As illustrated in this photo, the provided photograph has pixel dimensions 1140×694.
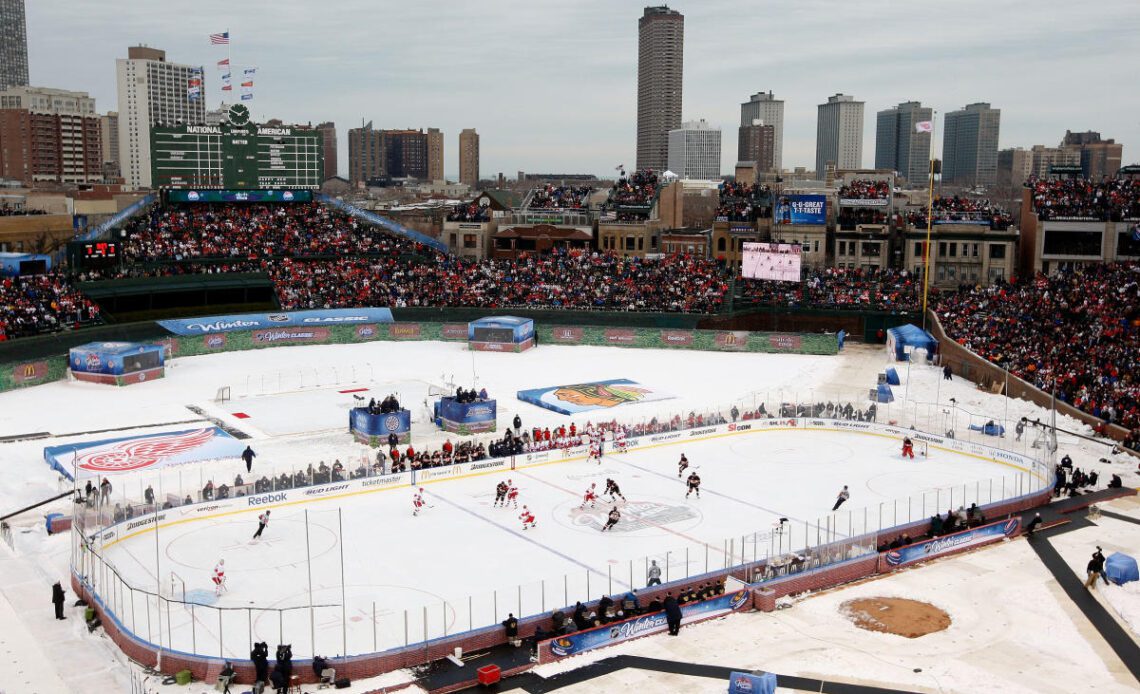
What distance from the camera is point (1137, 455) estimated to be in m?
41.9

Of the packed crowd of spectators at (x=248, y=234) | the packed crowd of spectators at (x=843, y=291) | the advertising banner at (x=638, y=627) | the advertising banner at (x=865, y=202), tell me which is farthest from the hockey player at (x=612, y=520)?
the advertising banner at (x=865, y=202)

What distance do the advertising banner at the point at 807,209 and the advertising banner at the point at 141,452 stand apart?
5828 centimetres

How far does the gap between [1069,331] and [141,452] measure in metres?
48.2

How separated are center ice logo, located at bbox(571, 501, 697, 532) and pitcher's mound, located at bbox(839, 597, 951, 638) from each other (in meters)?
7.82

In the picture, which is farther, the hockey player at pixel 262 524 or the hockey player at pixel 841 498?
the hockey player at pixel 841 498

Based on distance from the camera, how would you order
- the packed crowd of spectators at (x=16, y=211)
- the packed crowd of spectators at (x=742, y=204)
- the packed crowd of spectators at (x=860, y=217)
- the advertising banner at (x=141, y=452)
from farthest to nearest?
the packed crowd of spectators at (x=742, y=204), the packed crowd of spectators at (x=860, y=217), the packed crowd of spectators at (x=16, y=211), the advertising banner at (x=141, y=452)

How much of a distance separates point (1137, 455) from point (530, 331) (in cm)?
4147

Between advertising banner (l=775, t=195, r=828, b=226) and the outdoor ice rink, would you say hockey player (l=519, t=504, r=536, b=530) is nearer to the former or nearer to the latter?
the outdoor ice rink

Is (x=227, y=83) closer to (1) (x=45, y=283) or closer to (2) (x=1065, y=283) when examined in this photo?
(1) (x=45, y=283)

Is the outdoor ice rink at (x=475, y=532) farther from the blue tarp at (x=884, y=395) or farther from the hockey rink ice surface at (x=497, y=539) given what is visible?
the blue tarp at (x=884, y=395)

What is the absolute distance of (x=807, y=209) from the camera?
90188 millimetres

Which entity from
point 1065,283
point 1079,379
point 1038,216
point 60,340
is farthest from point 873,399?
point 60,340

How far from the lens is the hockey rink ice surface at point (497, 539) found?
25.9 meters

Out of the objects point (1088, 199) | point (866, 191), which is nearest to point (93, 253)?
point (866, 191)
